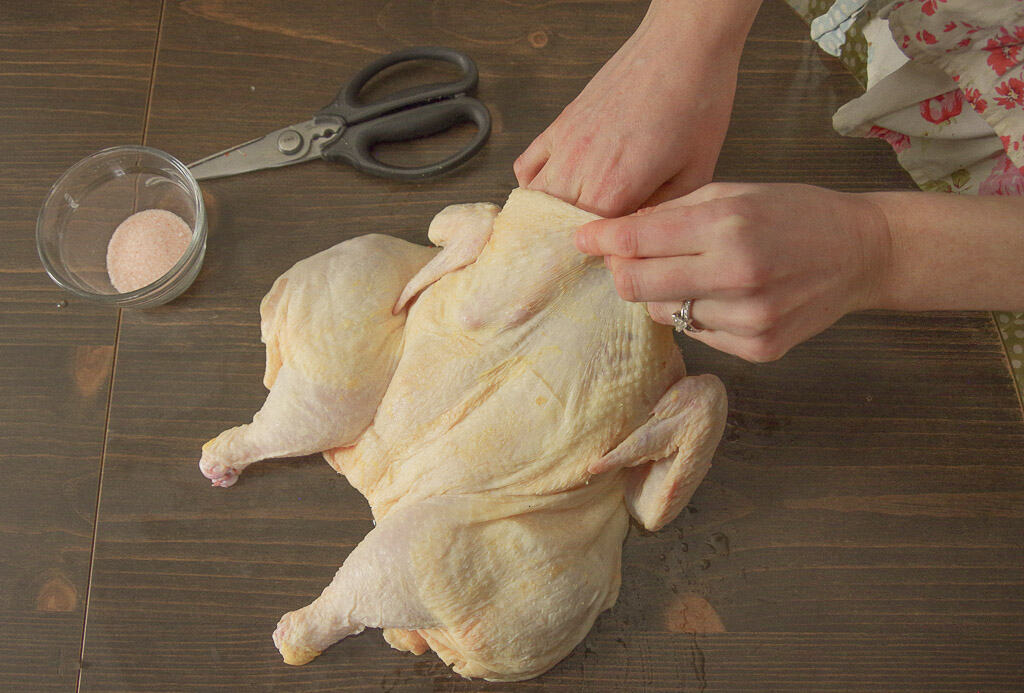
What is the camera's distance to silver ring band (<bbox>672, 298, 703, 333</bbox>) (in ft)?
3.55

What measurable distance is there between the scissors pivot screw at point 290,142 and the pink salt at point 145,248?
0.93 feet

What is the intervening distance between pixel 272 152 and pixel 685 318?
1.09 m

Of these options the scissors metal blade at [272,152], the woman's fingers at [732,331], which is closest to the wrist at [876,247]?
the woman's fingers at [732,331]

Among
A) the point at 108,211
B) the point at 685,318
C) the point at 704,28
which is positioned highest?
the point at 704,28

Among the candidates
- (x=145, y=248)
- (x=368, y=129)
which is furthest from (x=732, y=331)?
(x=145, y=248)

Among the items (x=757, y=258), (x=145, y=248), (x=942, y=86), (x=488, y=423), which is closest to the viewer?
(x=757, y=258)

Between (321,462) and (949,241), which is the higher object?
(949,241)

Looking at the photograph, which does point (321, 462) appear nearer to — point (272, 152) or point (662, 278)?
point (272, 152)

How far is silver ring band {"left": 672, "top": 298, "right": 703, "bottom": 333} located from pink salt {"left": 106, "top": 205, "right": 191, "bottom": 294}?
1.12 meters

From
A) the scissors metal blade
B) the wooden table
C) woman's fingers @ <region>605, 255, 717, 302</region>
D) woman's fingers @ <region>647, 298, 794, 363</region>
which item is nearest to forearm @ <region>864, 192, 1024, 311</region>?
woman's fingers @ <region>647, 298, 794, 363</region>

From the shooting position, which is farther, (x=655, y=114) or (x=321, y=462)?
(x=321, y=462)

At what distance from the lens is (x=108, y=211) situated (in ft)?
5.60

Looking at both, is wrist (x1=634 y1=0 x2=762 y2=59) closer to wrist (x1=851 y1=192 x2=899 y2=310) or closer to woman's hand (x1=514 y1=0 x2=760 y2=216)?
woman's hand (x1=514 y1=0 x2=760 y2=216)

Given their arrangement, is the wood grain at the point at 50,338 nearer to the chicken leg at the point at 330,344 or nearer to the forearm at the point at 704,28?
the chicken leg at the point at 330,344
